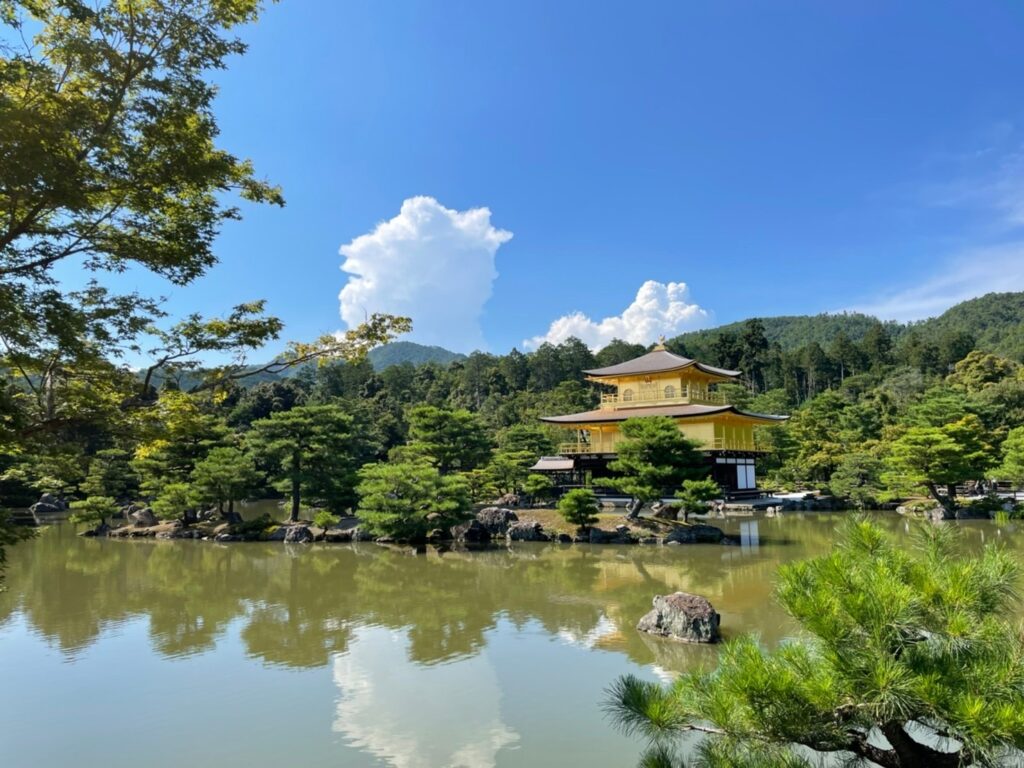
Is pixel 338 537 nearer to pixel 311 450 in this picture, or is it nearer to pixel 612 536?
pixel 311 450

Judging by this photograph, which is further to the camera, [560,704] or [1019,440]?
[1019,440]

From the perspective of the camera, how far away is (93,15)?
3.29 metres

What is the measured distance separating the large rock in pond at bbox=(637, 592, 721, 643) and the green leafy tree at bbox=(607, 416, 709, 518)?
24.4ft

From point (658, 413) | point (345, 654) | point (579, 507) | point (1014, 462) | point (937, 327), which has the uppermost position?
point (937, 327)

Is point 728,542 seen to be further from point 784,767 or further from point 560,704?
point 784,767

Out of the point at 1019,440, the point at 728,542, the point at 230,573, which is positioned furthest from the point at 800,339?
the point at 230,573

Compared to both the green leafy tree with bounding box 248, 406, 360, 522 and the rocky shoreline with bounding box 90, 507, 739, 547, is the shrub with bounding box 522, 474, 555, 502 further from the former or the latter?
the green leafy tree with bounding box 248, 406, 360, 522

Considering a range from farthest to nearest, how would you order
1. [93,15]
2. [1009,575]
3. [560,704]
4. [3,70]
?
[560,704] < [93,15] < [3,70] < [1009,575]

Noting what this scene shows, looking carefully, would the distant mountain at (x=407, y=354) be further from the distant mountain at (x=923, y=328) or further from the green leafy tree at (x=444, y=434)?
the green leafy tree at (x=444, y=434)

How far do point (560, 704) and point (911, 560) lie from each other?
387 cm

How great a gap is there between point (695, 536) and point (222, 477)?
12206mm

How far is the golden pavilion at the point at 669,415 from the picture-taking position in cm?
2070

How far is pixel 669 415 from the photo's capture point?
20.4 meters

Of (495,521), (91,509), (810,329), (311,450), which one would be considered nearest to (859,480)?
(495,521)
